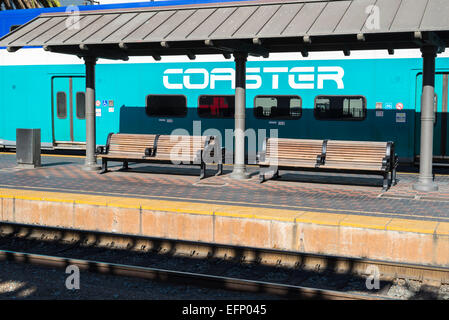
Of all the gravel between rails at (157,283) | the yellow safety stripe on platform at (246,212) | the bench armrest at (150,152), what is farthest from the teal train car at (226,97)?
the gravel between rails at (157,283)

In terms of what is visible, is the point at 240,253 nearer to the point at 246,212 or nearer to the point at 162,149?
the point at 246,212

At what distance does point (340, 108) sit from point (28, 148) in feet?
24.6

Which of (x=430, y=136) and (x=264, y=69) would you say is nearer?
(x=430, y=136)

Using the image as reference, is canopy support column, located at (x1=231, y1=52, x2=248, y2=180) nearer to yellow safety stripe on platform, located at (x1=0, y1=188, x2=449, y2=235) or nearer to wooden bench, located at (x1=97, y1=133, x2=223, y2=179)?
wooden bench, located at (x1=97, y1=133, x2=223, y2=179)

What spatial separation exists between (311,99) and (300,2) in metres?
A: 2.90

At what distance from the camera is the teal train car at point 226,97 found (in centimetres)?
1325

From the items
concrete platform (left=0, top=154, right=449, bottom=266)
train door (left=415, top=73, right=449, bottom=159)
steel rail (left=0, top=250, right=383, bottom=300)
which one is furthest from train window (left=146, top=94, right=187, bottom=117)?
steel rail (left=0, top=250, right=383, bottom=300)

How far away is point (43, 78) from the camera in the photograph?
16797 millimetres

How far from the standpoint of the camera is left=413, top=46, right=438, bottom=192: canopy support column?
10.5 meters

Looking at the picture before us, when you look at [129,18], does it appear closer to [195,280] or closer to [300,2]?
[300,2]

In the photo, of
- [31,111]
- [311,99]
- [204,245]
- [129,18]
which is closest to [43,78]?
[31,111]

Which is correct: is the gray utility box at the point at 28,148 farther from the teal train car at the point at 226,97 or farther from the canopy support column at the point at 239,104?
the canopy support column at the point at 239,104

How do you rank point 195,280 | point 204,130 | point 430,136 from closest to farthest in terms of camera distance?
point 195,280 < point 430,136 < point 204,130

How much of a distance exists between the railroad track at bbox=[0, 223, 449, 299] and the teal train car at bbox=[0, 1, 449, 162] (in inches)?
261
